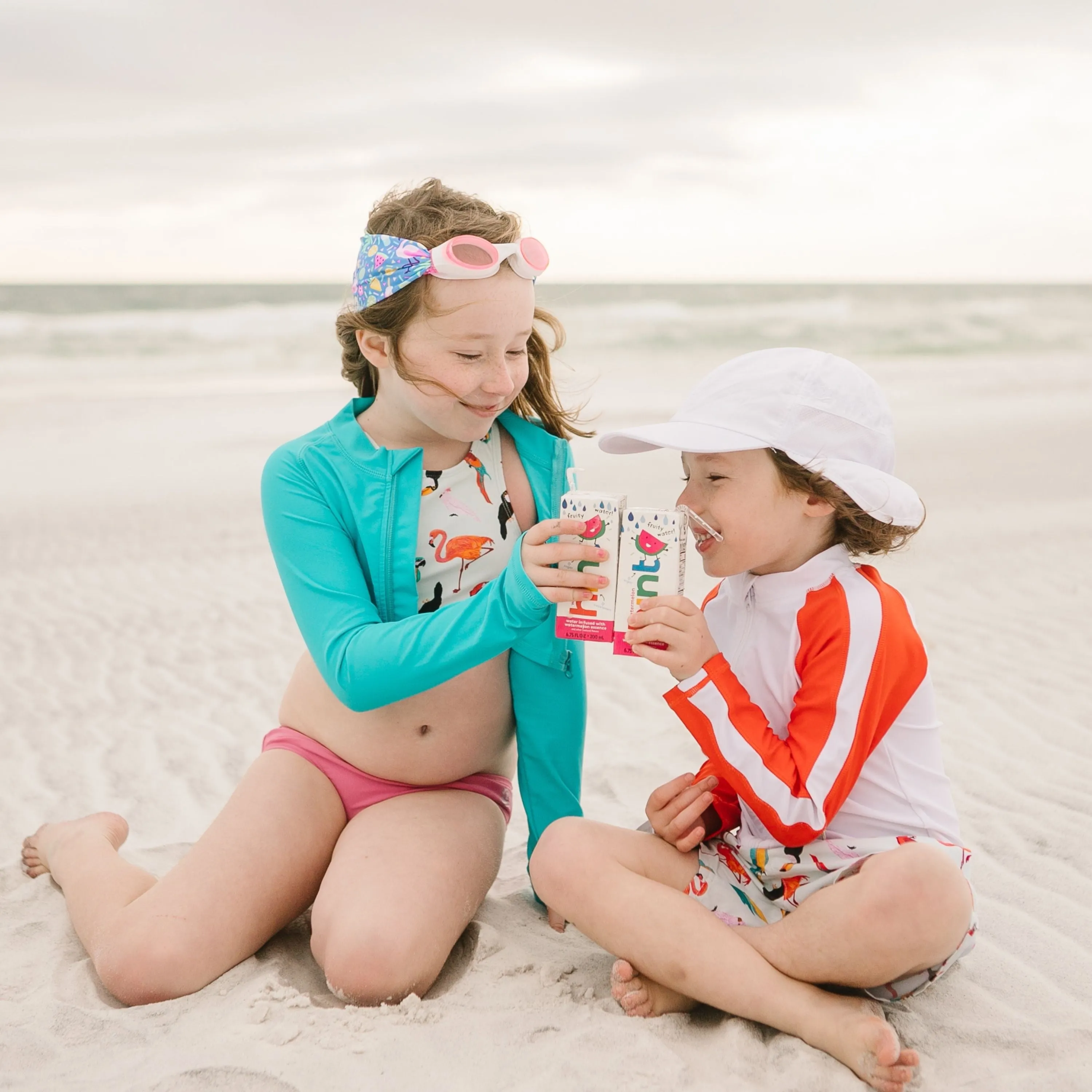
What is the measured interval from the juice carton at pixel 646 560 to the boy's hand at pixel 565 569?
0.05 meters

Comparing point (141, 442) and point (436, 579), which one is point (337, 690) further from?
point (141, 442)

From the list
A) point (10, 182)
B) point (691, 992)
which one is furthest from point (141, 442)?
point (10, 182)

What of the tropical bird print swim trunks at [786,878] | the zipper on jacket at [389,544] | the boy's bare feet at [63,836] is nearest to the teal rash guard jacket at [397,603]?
the zipper on jacket at [389,544]

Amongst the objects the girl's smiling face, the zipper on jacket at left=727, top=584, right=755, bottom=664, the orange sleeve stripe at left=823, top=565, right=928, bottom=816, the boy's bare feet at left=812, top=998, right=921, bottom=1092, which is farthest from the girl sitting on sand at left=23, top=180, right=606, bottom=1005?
the boy's bare feet at left=812, top=998, right=921, bottom=1092

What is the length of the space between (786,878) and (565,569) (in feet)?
2.83

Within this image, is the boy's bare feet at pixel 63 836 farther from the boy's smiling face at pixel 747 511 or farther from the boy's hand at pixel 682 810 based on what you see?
the boy's smiling face at pixel 747 511

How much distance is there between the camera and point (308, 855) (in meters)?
2.75

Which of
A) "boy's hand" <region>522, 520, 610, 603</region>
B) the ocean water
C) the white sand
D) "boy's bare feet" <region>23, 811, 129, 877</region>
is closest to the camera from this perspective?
the white sand

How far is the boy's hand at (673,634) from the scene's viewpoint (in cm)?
218

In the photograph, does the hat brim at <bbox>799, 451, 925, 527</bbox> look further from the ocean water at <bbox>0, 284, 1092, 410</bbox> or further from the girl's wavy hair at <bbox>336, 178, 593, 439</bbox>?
the ocean water at <bbox>0, 284, 1092, 410</bbox>

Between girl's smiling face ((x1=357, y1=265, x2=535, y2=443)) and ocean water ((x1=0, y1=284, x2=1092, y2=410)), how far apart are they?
10238 mm

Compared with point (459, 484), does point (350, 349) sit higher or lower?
higher

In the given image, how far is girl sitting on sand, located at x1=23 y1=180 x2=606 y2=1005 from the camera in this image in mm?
2482

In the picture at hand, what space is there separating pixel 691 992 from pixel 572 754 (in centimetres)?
87
